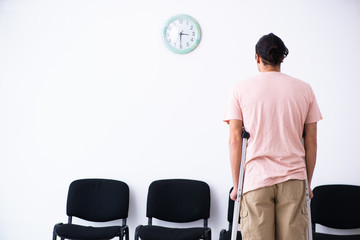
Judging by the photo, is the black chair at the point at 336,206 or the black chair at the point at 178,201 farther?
the black chair at the point at 178,201

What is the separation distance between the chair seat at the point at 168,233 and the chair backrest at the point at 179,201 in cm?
21

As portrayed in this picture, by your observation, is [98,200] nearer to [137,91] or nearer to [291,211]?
[137,91]

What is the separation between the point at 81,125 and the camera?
343cm

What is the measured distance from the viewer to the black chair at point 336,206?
9.48ft

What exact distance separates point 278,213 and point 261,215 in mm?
104

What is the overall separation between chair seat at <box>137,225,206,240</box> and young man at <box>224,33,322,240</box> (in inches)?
36.8

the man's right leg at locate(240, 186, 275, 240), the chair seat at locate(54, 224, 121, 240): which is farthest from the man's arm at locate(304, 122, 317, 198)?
the chair seat at locate(54, 224, 121, 240)

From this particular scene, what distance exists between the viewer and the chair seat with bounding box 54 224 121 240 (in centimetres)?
282

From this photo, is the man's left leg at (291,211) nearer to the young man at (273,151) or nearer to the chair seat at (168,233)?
the young man at (273,151)

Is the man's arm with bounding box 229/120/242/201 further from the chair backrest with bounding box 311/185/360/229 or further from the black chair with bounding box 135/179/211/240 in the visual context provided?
the chair backrest with bounding box 311/185/360/229

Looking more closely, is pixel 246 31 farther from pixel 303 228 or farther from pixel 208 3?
pixel 303 228

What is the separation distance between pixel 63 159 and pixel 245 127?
2151 mm

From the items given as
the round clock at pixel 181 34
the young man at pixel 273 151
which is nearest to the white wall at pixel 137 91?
the round clock at pixel 181 34

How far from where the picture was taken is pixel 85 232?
2877 millimetres
